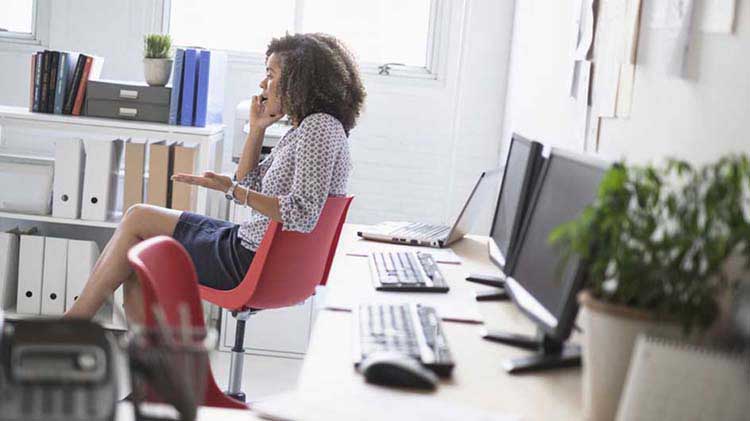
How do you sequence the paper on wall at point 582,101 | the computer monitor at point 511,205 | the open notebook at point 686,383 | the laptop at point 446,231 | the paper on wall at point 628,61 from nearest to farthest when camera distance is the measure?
the open notebook at point 686,383 < the computer monitor at point 511,205 < the paper on wall at point 628,61 < the paper on wall at point 582,101 < the laptop at point 446,231

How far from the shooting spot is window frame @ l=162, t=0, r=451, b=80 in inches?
201

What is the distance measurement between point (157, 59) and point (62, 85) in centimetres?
40

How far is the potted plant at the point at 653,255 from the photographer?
129 cm

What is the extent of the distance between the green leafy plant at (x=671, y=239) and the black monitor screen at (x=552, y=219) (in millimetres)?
265

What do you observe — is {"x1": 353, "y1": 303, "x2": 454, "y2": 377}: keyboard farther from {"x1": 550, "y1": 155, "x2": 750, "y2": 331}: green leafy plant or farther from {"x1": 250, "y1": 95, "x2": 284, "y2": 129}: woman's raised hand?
{"x1": 250, "y1": 95, "x2": 284, "y2": 129}: woman's raised hand

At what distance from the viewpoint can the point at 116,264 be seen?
340 centimetres

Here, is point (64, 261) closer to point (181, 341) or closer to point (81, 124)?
point (81, 124)

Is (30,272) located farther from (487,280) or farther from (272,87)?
(487,280)

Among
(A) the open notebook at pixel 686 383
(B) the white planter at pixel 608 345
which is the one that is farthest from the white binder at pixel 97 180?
Result: (A) the open notebook at pixel 686 383

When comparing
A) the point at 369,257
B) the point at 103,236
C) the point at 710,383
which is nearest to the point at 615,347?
the point at 710,383

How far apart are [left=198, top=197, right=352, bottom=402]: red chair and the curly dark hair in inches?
12.2

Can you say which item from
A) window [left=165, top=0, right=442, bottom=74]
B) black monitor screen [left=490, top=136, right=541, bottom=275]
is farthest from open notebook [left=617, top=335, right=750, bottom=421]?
window [left=165, top=0, right=442, bottom=74]

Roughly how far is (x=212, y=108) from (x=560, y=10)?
5.40 feet

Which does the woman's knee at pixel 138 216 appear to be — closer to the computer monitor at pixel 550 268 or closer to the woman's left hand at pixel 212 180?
the woman's left hand at pixel 212 180
